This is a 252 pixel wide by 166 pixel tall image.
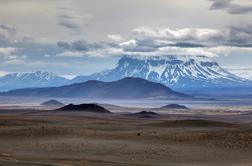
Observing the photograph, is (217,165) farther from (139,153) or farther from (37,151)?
(37,151)

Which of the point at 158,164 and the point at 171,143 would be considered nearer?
the point at 158,164

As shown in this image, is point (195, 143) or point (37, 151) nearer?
point (37, 151)

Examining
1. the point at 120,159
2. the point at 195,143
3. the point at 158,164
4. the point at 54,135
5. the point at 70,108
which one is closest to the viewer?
the point at 158,164

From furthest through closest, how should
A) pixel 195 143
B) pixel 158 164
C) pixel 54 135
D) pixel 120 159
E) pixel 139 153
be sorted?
pixel 54 135 < pixel 195 143 < pixel 139 153 < pixel 120 159 < pixel 158 164

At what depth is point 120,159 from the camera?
3300 cm

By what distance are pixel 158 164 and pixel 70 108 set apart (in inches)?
4185

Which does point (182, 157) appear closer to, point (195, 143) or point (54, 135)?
point (195, 143)

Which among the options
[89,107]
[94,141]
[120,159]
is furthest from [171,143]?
[89,107]

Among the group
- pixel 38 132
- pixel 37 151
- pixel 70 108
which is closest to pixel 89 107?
pixel 70 108

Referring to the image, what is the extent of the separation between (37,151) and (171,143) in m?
10.9

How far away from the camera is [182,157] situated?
1375 inches

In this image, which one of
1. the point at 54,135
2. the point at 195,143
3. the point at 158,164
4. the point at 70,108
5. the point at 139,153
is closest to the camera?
the point at 158,164

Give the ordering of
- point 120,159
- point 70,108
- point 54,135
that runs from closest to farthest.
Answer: point 120,159, point 54,135, point 70,108

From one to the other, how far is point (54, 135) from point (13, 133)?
4020mm
